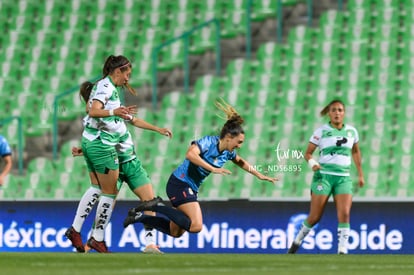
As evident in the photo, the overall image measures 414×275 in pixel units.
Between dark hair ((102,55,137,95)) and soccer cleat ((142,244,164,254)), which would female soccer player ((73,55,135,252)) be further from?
soccer cleat ((142,244,164,254))

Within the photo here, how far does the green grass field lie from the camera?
916cm

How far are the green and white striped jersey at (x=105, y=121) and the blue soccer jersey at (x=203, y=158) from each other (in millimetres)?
788

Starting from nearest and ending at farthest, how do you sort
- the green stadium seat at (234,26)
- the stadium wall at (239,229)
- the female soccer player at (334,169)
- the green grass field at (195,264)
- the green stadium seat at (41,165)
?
the green grass field at (195,264), the female soccer player at (334,169), the stadium wall at (239,229), the green stadium seat at (41,165), the green stadium seat at (234,26)

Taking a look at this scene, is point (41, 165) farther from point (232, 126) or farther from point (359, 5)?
point (232, 126)

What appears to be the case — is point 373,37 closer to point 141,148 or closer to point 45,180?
point 141,148

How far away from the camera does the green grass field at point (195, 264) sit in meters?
9.16

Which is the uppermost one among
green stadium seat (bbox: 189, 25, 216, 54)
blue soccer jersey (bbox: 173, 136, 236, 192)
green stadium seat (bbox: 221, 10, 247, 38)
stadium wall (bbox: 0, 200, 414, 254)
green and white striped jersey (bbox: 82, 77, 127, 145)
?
green stadium seat (bbox: 221, 10, 247, 38)

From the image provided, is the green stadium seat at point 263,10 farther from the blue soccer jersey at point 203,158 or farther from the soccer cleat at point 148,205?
the soccer cleat at point 148,205

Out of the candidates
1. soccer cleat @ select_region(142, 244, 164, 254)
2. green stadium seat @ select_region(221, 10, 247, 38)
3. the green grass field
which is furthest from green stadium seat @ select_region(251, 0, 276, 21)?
the green grass field

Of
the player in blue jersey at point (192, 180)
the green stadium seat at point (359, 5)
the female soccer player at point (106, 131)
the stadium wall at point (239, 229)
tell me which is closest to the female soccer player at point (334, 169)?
the player in blue jersey at point (192, 180)

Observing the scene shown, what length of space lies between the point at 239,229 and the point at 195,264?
4.73 m

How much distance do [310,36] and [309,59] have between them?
0.53 m

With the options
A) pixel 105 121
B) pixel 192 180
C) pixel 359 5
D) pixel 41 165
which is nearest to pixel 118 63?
pixel 105 121

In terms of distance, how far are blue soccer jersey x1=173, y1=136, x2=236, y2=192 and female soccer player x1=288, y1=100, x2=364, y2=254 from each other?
1355mm
